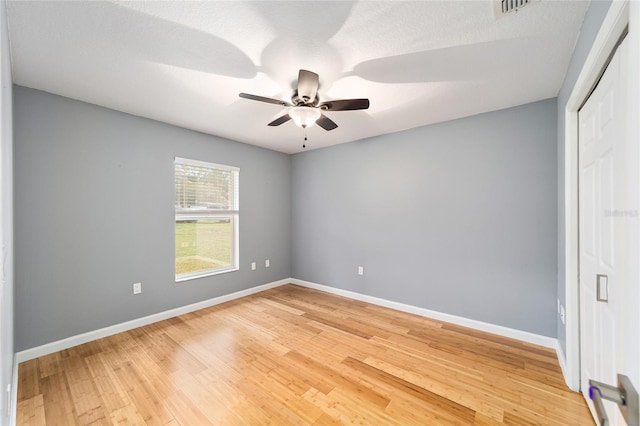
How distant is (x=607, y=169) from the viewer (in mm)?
1345

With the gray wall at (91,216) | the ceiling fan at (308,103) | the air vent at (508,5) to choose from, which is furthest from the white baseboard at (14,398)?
the air vent at (508,5)

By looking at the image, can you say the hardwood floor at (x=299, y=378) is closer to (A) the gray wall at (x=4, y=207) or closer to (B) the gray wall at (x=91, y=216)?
(B) the gray wall at (x=91, y=216)

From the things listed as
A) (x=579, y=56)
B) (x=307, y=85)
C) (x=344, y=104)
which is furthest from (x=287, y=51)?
(x=579, y=56)

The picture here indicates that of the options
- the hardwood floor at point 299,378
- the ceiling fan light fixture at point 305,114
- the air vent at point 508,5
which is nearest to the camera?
the air vent at point 508,5

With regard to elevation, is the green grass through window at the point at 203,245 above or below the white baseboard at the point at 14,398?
above

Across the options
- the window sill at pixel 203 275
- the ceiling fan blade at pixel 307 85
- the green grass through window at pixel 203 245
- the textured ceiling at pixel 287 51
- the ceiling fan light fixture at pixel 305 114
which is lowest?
the window sill at pixel 203 275

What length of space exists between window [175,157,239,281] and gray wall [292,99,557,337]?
150 cm

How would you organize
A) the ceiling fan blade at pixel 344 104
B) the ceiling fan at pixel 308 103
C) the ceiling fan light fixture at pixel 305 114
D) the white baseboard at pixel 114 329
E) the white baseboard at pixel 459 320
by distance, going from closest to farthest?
the ceiling fan at pixel 308 103, the ceiling fan blade at pixel 344 104, the ceiling fan light fixture at pixel 305 114, the white baseboard at pixel 114 329, the white baseboard at pixel 459 320

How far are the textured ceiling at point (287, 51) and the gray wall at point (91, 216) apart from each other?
32cm

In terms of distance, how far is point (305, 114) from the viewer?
7.14 feet

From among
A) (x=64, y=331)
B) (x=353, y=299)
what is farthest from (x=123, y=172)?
(x=353, y=299)

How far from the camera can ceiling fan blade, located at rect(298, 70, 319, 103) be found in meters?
1.74

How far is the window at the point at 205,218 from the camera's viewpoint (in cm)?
341

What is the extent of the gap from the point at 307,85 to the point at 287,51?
0.26 metres
